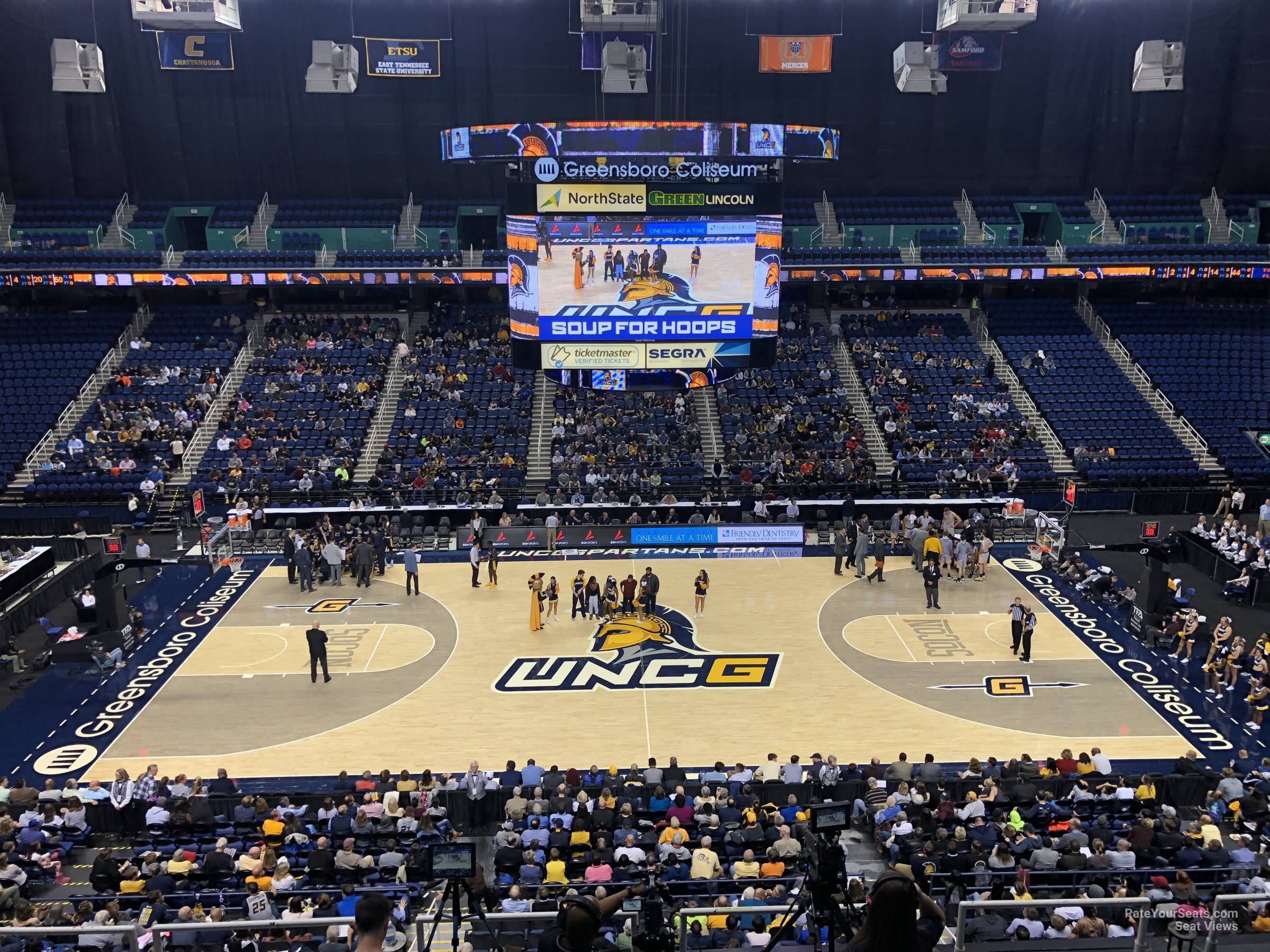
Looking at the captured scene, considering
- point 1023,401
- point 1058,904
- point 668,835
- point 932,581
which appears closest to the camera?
point 1058,904

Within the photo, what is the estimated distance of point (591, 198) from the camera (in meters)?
28.1

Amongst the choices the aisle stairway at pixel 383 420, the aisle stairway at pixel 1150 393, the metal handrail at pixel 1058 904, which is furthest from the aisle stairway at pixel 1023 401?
the metal handrail at pixel 1058 904

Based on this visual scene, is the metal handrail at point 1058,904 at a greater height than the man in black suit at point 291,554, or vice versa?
the metal handrail at point 1058,904

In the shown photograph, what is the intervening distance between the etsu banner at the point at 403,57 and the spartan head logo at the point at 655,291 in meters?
18.5

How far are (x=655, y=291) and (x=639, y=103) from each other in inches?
662

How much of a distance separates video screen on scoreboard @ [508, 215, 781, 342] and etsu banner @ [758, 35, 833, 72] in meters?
15.6

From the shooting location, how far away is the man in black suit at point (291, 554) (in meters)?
28.4

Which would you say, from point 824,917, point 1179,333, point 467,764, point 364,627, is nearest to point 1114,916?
point 824,917

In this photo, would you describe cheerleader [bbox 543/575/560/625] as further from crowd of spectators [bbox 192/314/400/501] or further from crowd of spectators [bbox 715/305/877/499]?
crowd of spectators [bbox 192/314/400/501]

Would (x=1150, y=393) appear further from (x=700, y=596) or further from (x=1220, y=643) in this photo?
(x=700, y=596)

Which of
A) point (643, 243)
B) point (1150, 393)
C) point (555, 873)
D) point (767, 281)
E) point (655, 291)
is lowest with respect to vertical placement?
point (555, 873)

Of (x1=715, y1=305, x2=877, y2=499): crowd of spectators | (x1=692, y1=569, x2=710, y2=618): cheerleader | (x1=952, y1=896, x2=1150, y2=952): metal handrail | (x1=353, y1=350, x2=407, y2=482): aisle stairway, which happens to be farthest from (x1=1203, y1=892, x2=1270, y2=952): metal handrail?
(x1=353, y1=350, x2=407, y2=482): aisle stairway

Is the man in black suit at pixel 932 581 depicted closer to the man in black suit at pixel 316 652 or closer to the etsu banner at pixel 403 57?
→ the man in black suit at pixel 316 652

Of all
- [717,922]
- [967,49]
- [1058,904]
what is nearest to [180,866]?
[717,922]
